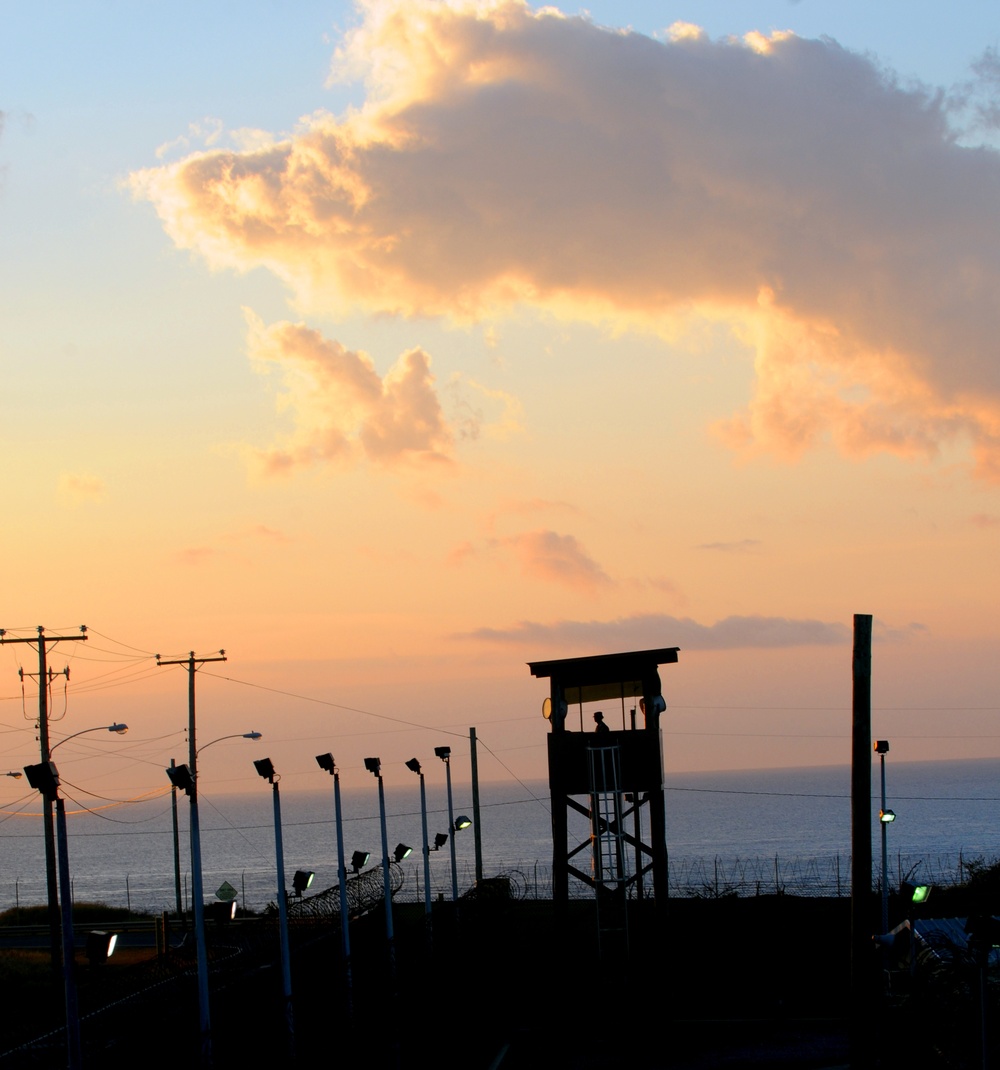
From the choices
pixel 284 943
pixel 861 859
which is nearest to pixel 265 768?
pixel 284 943

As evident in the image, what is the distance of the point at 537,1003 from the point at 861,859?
1699cm

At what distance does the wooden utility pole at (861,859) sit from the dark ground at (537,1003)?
64cm

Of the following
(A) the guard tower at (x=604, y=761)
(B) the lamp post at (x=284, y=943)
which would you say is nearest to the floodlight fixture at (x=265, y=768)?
(B) the lamp post at (x=284, y=943)

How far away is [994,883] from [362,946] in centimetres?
2612

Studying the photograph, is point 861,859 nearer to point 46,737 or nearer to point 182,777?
point 182,777

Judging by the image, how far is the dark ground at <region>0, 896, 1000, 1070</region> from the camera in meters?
27.2

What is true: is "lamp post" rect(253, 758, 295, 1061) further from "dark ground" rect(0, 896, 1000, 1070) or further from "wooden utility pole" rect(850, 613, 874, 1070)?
"wooden utility pole" rect(850, 613, 874, 1070)

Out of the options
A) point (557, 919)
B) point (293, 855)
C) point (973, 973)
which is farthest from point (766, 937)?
point (293, 855)

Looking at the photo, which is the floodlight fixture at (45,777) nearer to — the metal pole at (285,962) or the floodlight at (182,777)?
the floodlight at (182,777)

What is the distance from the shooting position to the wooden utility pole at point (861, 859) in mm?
20969

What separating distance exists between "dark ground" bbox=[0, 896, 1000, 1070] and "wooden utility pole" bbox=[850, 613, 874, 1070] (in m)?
0.64

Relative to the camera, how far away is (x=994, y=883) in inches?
2035

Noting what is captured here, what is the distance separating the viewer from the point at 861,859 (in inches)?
853

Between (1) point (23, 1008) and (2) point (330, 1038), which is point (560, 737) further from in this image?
(1) point (23, 1008)
